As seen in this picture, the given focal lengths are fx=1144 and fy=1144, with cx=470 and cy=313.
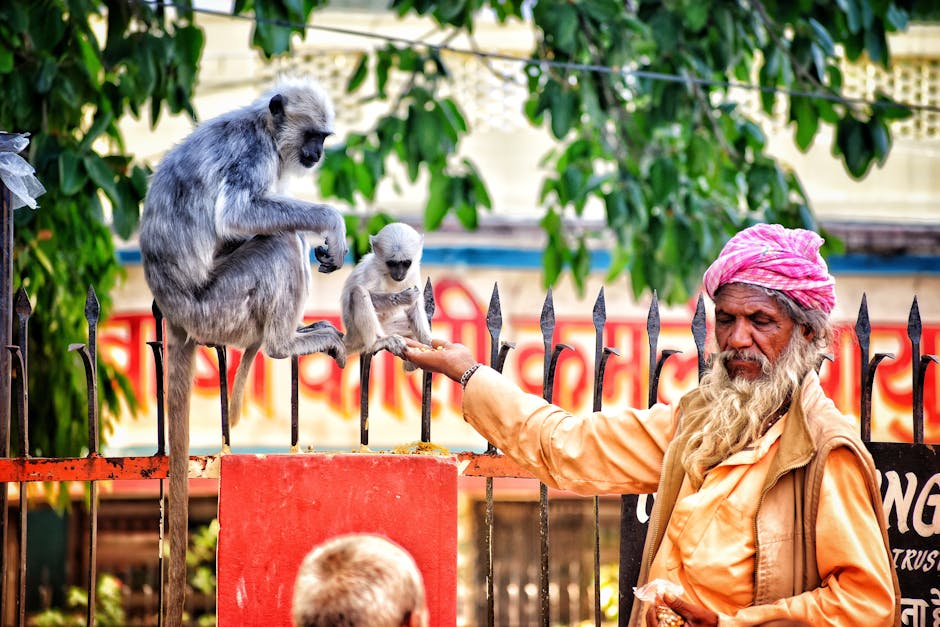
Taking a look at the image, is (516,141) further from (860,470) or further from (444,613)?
(860,470)

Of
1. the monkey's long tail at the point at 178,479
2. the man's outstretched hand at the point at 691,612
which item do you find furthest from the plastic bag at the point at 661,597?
the monkey's long tail at the point at 178,479

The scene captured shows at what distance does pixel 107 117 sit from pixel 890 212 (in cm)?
630

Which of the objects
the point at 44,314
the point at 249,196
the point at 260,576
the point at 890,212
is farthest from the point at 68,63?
the point at 890,212

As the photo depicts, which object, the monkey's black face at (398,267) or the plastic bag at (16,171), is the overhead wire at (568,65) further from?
the monkey's black face at (398,267)

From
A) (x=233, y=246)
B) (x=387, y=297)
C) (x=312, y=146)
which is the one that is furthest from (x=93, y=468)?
(x=312, y=146)

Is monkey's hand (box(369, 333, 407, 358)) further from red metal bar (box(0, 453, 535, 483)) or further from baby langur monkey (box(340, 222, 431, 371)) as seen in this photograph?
red metal bar (box(0, 453, 535, 483))

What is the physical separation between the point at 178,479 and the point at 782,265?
162cm

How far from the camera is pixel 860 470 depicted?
2295 mm

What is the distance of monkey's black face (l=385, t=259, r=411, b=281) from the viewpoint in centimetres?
290

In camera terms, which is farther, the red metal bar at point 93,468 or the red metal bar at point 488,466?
the red metal bar at point 488,466

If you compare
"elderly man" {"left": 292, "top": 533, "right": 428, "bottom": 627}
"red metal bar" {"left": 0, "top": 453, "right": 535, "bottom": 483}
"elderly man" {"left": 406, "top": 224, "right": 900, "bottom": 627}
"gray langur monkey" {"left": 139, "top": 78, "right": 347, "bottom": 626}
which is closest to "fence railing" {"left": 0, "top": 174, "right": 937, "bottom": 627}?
"red metal bar" {"left": 0, "top": 453, "right": 535, "bottom": 483}

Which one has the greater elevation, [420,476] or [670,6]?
[670,6]

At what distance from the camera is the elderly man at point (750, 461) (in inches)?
89.0

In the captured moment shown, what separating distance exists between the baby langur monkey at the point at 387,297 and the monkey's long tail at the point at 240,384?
281mm
